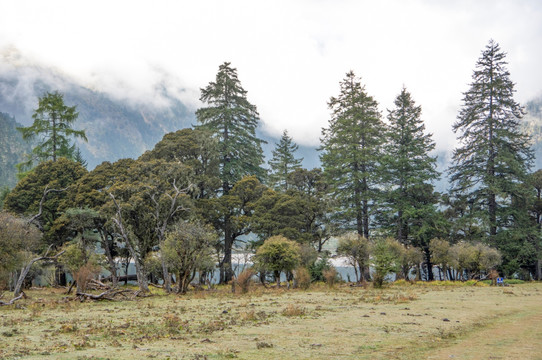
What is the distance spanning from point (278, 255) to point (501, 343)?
2129 cm

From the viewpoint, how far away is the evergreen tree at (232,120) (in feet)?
152

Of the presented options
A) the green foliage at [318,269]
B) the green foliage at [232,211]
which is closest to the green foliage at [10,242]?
the green foliage at [232,211]

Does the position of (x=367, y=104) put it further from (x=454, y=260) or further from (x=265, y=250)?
(x=265, y=250)

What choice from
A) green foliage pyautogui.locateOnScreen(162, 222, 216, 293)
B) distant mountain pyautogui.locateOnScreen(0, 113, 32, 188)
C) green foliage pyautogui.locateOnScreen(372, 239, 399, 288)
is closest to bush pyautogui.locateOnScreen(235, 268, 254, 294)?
green foliage pyautogui.locateOnScreen(162, 222, 216, 293)

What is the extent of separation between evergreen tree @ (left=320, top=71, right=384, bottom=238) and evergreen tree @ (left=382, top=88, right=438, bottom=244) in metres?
2.02

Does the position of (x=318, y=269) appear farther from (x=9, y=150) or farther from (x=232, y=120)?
(x=9, y=150)

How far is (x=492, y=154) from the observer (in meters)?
42.7

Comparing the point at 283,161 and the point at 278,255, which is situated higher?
the point at 283,161


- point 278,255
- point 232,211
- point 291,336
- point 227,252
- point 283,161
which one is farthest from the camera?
point 283,161

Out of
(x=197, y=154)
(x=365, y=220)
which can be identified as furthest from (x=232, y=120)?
(x=365, y=220)

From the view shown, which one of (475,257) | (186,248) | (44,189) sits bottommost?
(475,257)

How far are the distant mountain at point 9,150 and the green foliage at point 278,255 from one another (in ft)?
384

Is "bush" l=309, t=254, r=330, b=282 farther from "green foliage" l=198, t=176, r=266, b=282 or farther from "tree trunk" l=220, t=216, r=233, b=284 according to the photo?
"tree trunk" l=220, t=216, r=233, b=284

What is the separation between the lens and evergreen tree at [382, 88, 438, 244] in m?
44.2
